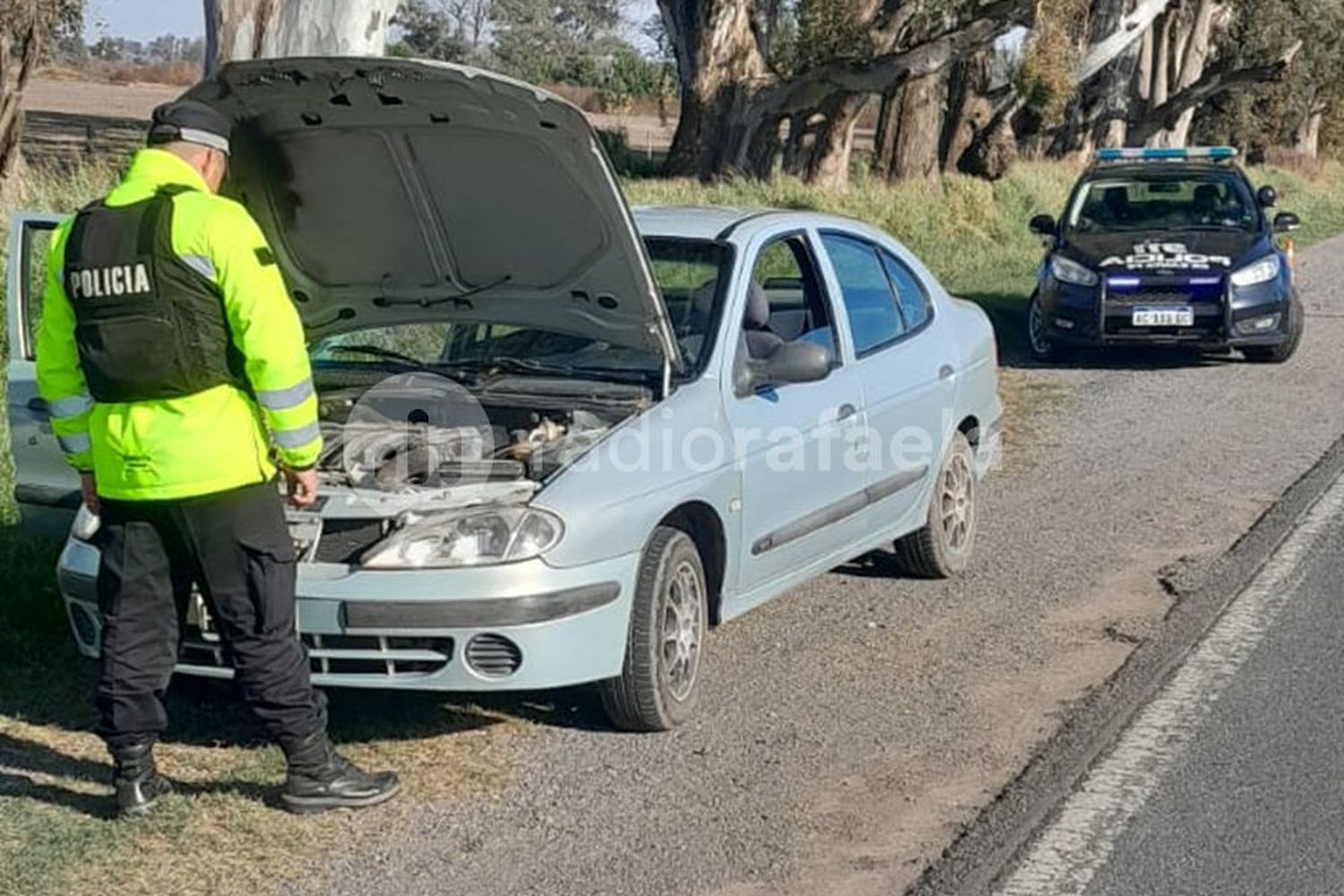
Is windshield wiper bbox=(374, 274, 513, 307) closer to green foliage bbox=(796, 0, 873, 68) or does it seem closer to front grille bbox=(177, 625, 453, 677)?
front grille bbox=(177, 625, 453, 677)

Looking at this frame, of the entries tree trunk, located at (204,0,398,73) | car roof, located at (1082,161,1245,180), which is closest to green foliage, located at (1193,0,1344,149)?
car roof, located at (1082,161,1245,180)

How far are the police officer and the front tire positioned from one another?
99cm

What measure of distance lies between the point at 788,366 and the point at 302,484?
2.12m

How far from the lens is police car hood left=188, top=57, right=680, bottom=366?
6129 mm

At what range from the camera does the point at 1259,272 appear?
15.3 meters

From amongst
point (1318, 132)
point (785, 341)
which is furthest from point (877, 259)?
point (1318, 132)

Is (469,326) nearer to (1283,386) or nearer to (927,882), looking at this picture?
(927,882)

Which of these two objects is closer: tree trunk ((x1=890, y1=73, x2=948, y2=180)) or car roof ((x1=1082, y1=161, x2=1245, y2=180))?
car roof ((x1=1082, y1=161, x2=1245, y2=180))

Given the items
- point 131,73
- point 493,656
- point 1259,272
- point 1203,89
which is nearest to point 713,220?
point 493,656

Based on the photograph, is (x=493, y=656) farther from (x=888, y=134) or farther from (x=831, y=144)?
(x=888, y=134)

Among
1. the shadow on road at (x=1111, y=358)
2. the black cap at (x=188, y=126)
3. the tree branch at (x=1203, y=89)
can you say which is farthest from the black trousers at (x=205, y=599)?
the tree branch at (x=1203, y=89)

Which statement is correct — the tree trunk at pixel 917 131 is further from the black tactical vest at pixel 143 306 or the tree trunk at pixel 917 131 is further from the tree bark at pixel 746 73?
the black tactical vest at pixel 143 306

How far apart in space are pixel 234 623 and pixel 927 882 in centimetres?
193

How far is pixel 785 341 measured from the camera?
707 cm
